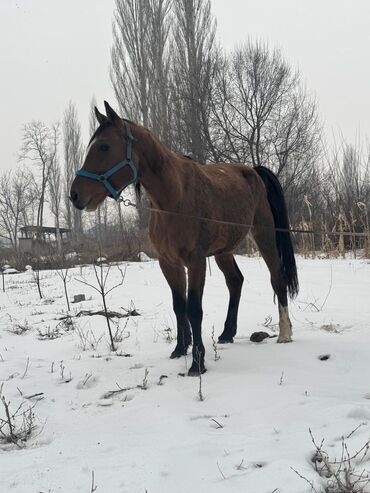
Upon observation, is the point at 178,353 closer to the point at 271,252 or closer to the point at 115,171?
the point at 271,252

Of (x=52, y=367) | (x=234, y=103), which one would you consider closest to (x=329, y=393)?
(x=52, y=367)

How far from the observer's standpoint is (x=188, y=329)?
3504mm

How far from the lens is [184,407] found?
2.37 m

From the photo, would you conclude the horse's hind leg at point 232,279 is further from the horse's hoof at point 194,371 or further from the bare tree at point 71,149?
the bare tree at point 71,149

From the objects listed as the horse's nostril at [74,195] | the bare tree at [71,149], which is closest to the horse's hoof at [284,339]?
the horse's nostril at [74,195]

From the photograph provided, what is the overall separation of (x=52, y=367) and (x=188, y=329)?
113 centimetres

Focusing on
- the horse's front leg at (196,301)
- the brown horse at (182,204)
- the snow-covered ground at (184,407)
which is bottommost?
the snow-covered ground at (184,407)

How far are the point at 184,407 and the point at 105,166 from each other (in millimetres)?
1668

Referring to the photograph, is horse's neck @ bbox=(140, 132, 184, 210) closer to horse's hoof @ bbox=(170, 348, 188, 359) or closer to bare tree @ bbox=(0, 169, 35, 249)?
horse's hoof @ bbox=(170, 348, 188, 359)

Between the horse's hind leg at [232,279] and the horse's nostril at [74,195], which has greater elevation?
the horse's nostril at [74,195]

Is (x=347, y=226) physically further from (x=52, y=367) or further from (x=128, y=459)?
(x=128, y=459)

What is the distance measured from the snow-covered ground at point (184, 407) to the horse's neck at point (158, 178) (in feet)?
4.22

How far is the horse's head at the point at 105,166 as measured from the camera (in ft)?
9.30

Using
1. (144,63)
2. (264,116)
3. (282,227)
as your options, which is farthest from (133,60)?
(282,227)
